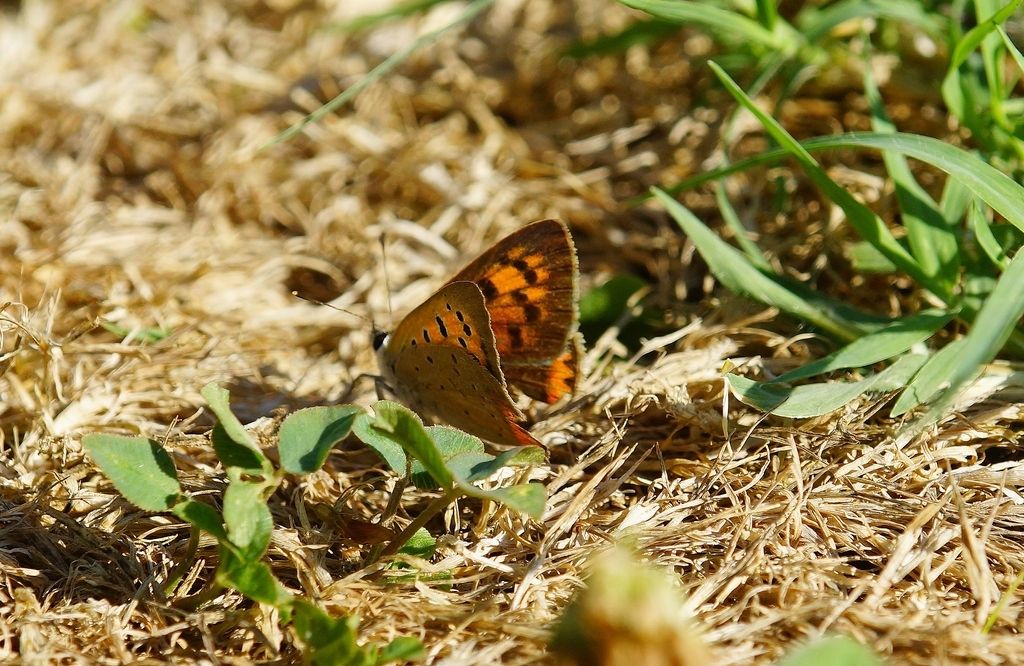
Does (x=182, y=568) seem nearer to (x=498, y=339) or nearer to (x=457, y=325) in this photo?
(x=457, y=325)

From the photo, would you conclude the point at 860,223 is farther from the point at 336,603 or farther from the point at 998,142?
the point at 336,603

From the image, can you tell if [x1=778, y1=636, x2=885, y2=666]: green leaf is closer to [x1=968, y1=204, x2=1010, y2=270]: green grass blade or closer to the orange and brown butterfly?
the orange and brown butterfly

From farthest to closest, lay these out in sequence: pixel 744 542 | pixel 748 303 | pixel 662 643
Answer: pixel 748 303
pixel 744 542
pixel 662 643

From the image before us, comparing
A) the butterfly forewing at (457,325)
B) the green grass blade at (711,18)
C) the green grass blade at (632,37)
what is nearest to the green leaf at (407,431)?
the butterfly forewing at (457,325)

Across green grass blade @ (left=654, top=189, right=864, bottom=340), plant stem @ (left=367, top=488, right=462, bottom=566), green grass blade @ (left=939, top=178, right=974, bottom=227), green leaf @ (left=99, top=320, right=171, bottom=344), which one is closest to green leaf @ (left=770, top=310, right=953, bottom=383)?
green grass blade @ (left=654, top=189, right=864, bottom=340)

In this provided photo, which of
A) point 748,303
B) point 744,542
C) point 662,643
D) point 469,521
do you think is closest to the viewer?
point 662,643

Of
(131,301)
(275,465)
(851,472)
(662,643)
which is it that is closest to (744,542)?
(851,472)
